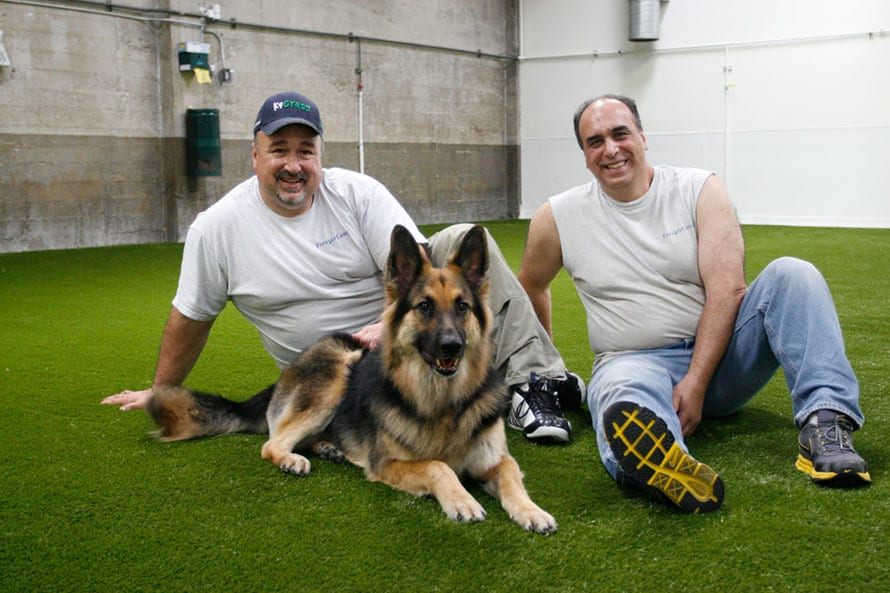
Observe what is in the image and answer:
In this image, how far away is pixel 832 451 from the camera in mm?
2545

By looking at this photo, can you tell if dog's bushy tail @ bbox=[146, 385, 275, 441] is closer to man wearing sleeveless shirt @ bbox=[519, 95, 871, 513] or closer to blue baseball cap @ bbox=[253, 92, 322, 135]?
blue baseball cap @ bbox=[253, 92, 322, 135]

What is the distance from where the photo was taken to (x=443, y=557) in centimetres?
220

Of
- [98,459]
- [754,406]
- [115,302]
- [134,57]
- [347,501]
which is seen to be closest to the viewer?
[347,501]

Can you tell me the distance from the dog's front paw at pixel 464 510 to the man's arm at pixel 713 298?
2.75ft

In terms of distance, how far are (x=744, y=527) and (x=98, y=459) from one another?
217 centimetres

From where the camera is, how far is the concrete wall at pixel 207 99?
9734 millimetres

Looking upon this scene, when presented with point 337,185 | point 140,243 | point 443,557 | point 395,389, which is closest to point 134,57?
point 140,243

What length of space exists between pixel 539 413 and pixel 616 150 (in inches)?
39.7

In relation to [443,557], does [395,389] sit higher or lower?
higher

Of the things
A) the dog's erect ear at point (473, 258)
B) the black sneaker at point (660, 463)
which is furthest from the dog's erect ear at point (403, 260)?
the black sneaker at point (660, 463)

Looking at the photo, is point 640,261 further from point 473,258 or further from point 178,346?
point 178,346

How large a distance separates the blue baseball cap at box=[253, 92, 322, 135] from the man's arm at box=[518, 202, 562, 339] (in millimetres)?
919

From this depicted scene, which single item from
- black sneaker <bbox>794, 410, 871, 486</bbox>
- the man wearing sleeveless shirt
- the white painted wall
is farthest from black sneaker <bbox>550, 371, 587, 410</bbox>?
the white painted wall

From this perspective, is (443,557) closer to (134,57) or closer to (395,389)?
(395,389)
